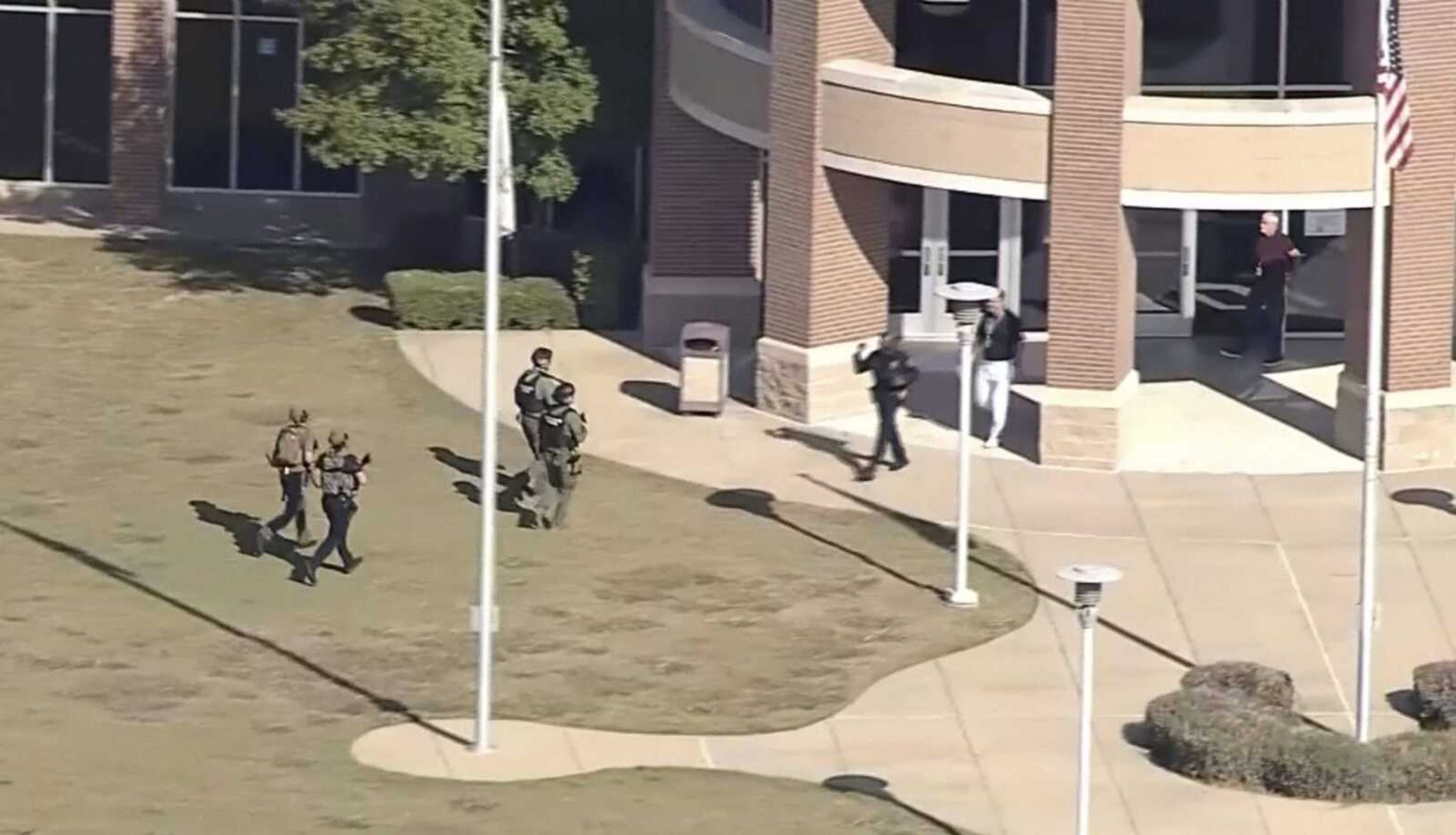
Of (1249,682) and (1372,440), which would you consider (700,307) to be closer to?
(1249,682)

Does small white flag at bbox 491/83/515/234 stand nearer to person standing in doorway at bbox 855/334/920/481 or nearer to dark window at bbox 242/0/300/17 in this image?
person standing in doorway at bbox 855/334/920/481

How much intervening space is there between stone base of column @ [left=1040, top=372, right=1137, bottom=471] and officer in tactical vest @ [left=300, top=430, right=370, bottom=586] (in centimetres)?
813

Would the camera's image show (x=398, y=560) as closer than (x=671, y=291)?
Yes

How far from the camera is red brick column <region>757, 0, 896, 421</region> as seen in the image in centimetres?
3862

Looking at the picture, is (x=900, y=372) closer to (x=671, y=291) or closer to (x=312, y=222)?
(x=671, y=291)

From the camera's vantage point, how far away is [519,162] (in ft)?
141

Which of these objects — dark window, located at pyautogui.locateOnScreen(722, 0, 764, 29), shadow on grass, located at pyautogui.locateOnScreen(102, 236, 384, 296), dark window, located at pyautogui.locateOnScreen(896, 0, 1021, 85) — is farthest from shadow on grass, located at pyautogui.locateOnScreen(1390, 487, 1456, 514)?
shadow on grass, located at pyautogui.locateOnScreen(102, 236, 384, 296)

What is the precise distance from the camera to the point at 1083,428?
3722cm

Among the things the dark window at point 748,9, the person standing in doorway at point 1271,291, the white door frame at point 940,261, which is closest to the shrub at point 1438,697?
the person standing in doorway at point 1271,291

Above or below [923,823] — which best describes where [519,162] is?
above

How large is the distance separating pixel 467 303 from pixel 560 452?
8704 mm

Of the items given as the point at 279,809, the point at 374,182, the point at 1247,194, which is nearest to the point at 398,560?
the point at 279,809

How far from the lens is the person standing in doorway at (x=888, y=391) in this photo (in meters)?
36.2

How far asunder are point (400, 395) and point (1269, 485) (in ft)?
33.3
